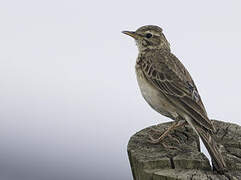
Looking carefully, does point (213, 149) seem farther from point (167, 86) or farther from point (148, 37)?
point (148, 37)

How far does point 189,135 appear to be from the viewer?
27.4ft

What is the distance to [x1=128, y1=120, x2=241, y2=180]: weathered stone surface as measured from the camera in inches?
270

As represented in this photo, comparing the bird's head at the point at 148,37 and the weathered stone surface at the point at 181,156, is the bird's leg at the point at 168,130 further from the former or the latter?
the bird's head at the point at 148,37

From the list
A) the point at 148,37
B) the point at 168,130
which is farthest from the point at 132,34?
the point at 168,130

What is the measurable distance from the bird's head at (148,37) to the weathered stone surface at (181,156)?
4.83 feet

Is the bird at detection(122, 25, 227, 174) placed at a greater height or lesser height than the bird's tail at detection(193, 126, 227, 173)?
greater

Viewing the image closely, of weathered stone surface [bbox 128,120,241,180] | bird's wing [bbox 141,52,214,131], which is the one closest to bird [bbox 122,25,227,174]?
bird's wing [bbox 141,52,214,131]

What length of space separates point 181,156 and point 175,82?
141cm

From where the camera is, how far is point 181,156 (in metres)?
7.29

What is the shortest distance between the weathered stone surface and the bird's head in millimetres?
1472

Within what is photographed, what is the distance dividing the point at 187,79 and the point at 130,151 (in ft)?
5.26


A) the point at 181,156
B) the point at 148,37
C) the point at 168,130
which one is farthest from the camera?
the point at 148,37

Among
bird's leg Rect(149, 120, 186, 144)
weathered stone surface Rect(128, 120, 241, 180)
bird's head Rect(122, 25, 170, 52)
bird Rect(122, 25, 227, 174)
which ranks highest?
bird's head Rect(122, 25, 170, 52)

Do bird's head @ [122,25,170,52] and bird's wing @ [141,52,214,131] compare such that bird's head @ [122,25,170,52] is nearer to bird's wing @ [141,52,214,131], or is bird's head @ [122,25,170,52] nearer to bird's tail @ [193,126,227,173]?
bird's wing @ [141,52,214,131]
